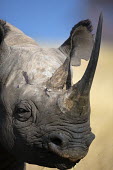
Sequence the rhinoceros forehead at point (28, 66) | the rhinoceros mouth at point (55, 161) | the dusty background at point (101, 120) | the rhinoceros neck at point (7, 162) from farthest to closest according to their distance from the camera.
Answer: the dusty background at point (101, 120) → the rhinoceros neck at point (7, 162) → the rhinoceros forehead at point (28, 66) → the rhinoceros mouth at point (55, 161)

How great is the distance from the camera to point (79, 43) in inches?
185

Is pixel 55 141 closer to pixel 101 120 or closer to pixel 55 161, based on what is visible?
pixel 55 161

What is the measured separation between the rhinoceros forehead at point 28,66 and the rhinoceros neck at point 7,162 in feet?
2.63

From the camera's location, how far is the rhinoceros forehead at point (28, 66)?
11.8ft

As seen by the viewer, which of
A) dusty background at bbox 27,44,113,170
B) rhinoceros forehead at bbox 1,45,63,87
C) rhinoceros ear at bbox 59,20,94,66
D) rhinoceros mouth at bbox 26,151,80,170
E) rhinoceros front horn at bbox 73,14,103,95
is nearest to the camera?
rhinoceros front horn at bbox 73,14,103,95

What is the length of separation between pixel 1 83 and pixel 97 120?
7.70 meters

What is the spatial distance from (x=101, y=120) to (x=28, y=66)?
26.0 feet

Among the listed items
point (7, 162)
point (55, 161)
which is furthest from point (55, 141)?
point (7, 162)

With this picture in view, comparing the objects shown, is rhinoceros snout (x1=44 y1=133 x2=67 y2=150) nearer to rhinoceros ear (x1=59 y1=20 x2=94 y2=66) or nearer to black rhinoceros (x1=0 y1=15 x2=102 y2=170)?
black rhinoceros (x1=0 y1=15 x2=102 y2=170)

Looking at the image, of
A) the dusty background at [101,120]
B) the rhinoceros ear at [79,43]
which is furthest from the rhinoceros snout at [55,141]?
the rhinoceros ear at [79,43]

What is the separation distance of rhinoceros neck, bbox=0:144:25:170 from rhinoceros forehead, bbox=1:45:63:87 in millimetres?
802

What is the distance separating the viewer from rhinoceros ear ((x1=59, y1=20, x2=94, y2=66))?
4477 mm

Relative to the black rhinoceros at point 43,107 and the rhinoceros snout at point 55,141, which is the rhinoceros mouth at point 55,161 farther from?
the rhinoceros snout at point 55,141

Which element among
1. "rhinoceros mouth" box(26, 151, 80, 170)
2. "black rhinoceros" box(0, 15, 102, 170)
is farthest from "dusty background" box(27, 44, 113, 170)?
"rhinoceros mouth" box(26, 151, 80, 170)
